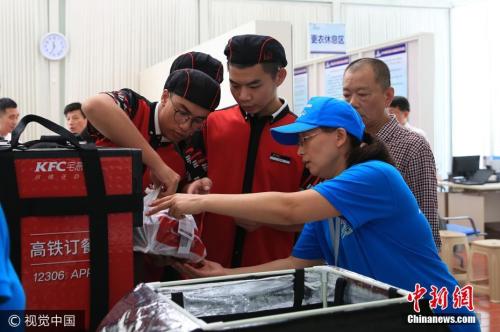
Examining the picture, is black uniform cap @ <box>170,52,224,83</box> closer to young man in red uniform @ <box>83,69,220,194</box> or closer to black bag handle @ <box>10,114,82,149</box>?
young man in red uniform @ <box>83,69,220,194</box>

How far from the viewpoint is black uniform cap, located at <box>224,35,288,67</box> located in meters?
1.74

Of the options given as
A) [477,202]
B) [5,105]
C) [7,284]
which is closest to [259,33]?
[7,284]

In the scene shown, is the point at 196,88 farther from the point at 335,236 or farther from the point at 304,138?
the point at 335,236

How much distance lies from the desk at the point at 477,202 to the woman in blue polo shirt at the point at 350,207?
19.7ft

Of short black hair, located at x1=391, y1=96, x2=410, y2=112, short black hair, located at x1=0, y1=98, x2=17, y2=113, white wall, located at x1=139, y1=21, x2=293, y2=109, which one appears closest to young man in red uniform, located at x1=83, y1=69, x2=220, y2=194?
white wall, located at x1=139, y1=21, x2=293, y2=109

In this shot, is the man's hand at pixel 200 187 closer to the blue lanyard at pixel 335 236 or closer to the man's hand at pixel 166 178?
the man's hand at pixel 166 178

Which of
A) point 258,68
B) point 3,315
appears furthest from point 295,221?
point 3,315

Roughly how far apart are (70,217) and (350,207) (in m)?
0.65

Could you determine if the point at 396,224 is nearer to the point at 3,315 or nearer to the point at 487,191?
the point at 3,315

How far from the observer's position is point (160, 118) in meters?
1.62

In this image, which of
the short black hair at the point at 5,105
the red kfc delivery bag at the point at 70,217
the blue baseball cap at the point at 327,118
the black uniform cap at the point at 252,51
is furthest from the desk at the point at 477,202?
the red kfc delivery bag at the point at 70,217

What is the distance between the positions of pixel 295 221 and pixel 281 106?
1.95 ft

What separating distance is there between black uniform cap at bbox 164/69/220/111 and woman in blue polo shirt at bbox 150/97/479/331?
7.6 inches

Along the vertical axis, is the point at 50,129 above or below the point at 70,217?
above
